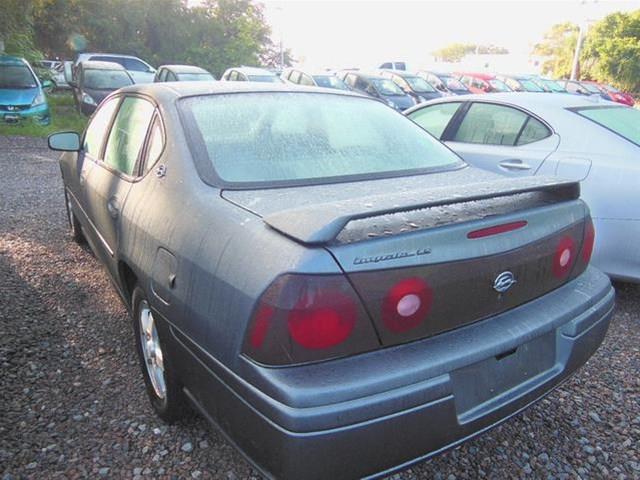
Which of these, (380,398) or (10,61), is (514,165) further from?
(10,61)

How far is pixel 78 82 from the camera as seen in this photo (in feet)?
42.4

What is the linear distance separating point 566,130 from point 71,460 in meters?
3.76

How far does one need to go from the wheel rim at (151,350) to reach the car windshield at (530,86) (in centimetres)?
1948

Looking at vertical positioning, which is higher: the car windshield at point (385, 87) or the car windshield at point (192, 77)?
the car windshield at point (192, 77)

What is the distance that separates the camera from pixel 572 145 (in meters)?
3.79

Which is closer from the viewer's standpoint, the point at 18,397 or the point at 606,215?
the point at 18,397

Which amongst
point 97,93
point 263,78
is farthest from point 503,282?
point 263,78

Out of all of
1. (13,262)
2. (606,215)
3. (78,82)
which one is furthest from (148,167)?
(78,82)

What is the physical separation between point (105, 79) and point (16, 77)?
2.07 meters

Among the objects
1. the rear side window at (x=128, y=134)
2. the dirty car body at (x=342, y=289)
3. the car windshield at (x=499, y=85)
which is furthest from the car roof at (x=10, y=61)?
the car windshield at (x=499, y=85)

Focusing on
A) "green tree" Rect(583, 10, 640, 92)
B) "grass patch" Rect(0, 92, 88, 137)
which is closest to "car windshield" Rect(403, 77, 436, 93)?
"grass patch" Rect(0, 92, 88, 137)

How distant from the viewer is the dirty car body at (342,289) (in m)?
1.47

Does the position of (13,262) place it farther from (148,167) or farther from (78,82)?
(78,82)

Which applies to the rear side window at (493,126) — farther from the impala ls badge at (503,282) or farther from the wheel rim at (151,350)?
the wheel rim at (151,350)
